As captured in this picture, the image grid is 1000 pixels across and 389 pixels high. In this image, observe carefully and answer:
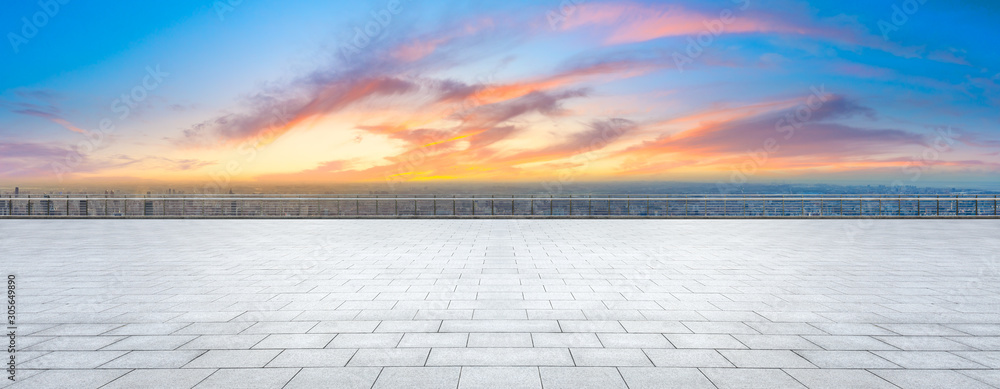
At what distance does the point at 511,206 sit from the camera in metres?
20.9

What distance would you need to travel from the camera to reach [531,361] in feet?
12.5

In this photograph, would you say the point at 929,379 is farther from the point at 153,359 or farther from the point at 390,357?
the point at 153,359

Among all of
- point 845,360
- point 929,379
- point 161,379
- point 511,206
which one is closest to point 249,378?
point 161,379

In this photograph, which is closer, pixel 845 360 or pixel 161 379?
pixel 161 379

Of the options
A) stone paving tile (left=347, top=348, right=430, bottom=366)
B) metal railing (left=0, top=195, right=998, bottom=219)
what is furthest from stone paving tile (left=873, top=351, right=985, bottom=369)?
metal railing (left=0, top=195, right=998, bottom=219)

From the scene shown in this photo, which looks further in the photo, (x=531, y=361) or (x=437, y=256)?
(x=437, y=256)

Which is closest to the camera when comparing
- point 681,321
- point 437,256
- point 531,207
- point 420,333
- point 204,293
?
point 420,333

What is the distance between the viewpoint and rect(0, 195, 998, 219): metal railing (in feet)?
64.6

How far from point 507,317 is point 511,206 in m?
15.8

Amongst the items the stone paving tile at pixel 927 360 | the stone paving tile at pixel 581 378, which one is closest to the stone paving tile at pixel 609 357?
the stone paving tile at pixel 581 378

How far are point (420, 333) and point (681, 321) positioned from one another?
2646 millimetres

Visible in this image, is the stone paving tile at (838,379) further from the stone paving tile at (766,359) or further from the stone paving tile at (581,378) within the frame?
the stone paving tile at (581,378)

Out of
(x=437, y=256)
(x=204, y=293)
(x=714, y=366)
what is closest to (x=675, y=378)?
(x=714, y=366)

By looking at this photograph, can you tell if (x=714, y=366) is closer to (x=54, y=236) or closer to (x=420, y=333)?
(x=420, y=333)
